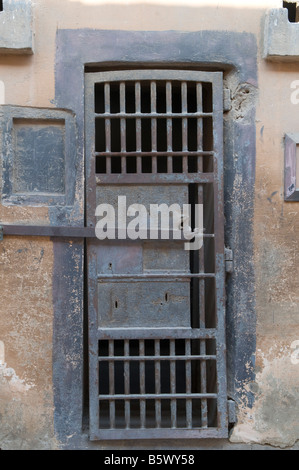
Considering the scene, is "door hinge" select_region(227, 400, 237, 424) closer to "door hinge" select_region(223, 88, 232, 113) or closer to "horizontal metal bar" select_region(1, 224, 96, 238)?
"horizontal metal bar" select_region(1, 224, 96, 238)

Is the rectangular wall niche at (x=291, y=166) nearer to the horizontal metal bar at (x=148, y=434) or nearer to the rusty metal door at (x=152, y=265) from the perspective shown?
the rusty metal door at (x=152, y=265)

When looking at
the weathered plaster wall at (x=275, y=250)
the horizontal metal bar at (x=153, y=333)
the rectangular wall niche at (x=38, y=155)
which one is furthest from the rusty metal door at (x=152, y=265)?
the weathered plaster wall at (x=275, y=250)

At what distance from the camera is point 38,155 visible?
2975mm

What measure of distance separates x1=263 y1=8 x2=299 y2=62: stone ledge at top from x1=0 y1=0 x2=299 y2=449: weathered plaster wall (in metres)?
0.08

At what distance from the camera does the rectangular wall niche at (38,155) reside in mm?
2926

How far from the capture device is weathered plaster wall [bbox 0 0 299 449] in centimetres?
291

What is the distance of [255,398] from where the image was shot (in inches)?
117

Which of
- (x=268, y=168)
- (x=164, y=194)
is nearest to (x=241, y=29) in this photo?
(x=268, y=168)

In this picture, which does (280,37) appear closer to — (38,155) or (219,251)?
(219,251)

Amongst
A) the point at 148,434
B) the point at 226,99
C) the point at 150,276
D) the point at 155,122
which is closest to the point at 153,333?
the point at 150,276

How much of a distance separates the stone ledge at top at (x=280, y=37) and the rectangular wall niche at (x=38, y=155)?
1.38 m

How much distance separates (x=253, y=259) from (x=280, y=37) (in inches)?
57.3

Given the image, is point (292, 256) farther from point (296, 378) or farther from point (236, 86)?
point (236, 86)

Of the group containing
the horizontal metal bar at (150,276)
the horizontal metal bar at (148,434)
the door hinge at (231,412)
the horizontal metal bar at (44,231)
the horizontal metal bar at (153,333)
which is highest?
the horizontal metal bar at (44,231)
